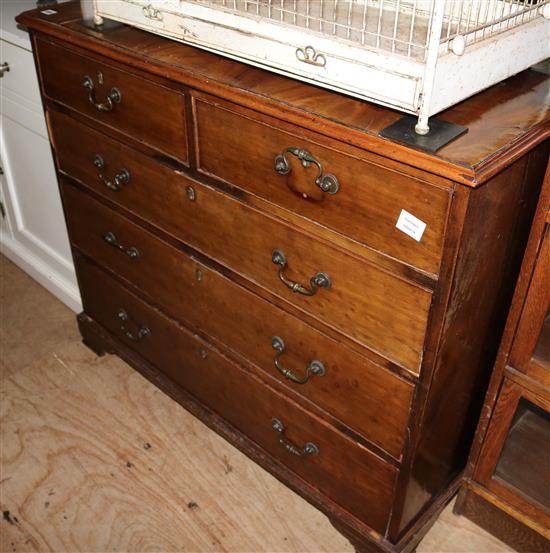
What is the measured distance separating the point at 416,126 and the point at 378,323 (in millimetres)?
373

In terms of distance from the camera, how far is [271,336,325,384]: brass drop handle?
1443 millimetres

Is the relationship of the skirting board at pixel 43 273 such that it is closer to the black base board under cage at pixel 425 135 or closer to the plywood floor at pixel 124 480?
the plywood floor at pixel 124 480

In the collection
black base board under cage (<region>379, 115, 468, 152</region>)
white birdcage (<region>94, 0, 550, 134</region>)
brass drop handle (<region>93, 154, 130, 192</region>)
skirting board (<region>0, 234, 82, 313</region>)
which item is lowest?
skirting board (<region>0, 234, 82, 313</region>)

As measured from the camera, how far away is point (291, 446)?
1.65 meters

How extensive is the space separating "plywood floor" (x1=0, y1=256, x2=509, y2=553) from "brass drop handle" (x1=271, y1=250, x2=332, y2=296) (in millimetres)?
732

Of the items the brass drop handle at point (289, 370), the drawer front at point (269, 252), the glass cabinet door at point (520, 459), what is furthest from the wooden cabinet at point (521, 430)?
the brass drop handle at point (289, 370)

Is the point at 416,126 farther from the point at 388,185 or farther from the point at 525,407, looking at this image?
the point at 525,407

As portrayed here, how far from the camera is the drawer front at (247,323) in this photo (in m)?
1.38

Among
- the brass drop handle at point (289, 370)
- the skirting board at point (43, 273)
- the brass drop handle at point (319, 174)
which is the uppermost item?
the brass drop handle at point (319, 174)

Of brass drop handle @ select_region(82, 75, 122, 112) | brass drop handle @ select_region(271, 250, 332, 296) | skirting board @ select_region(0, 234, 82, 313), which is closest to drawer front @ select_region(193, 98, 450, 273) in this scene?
brass drop handle @ select_region(271, 250, 332, 296)

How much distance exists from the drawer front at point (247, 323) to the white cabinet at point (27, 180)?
31 centimetres

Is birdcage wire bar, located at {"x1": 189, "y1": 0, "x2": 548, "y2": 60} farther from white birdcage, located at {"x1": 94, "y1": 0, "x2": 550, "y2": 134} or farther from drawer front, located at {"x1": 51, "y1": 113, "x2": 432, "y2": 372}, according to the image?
drawer front, located at {"x1": 51, "y1": 113, "x2": 432, "y2": 372}

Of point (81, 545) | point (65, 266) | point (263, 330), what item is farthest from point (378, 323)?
point (65, 266)

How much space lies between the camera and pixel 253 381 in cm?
167
